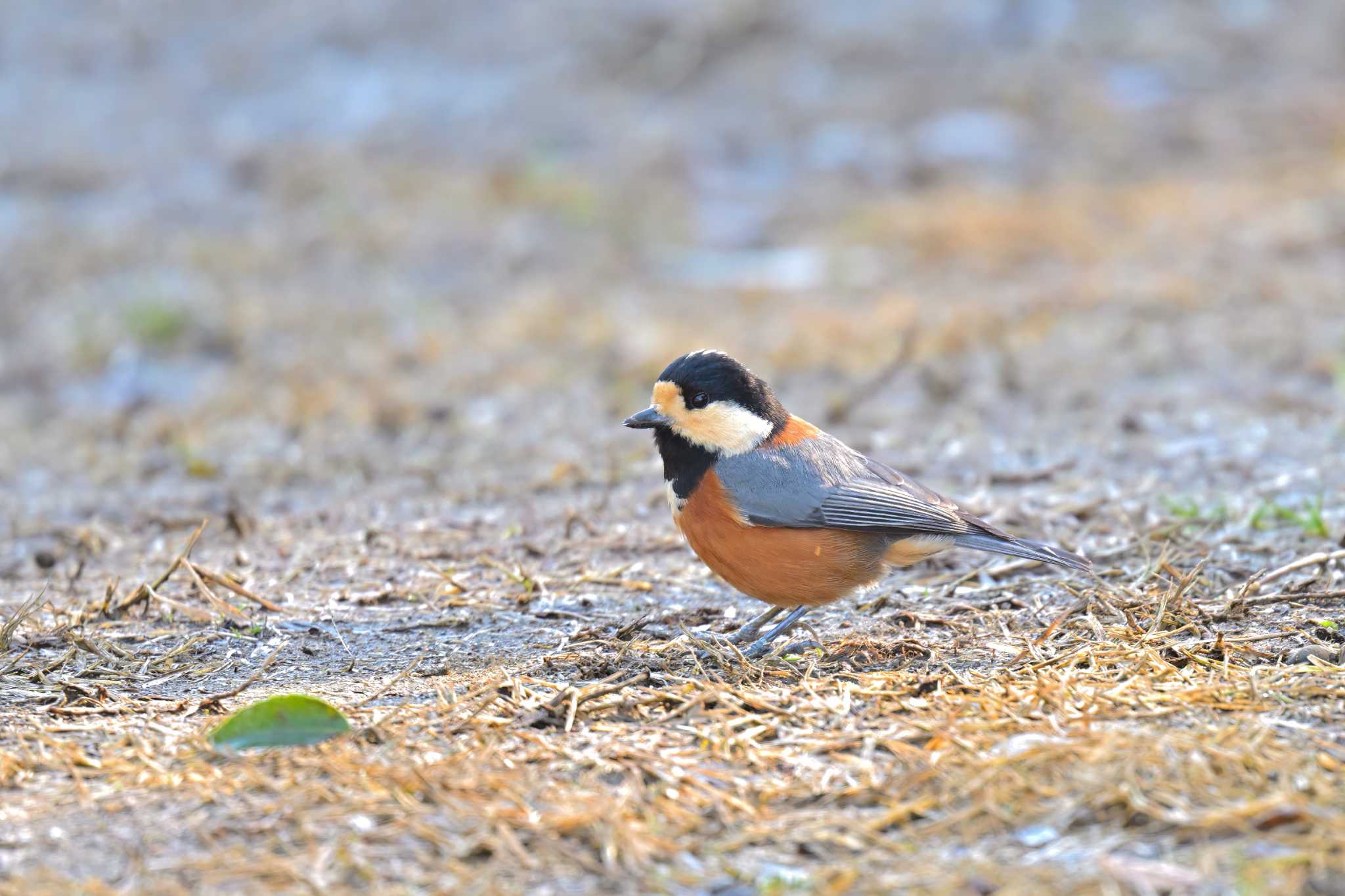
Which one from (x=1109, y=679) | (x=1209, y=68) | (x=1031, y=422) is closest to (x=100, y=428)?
(x=1031, y=422)

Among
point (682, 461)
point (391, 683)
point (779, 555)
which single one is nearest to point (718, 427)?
point (682, 461)

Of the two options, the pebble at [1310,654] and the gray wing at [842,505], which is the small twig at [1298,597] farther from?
the gray wing at [842,505]

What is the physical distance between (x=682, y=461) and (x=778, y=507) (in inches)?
15.5

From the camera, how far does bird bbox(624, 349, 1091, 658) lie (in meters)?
4.32

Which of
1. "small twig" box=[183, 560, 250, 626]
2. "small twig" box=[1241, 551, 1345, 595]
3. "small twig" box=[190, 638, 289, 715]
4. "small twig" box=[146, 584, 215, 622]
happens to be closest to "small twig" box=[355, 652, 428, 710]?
"small twig" box=[190, 638, 289, 715]

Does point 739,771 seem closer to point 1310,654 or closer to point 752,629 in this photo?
point 752,629

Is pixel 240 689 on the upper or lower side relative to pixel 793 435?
lower

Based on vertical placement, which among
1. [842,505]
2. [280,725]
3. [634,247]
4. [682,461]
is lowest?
[280,725]

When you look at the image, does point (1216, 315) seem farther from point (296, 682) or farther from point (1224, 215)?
point (296, 682)

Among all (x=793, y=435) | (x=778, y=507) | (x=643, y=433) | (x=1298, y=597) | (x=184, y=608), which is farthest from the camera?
(x=643, y=433)

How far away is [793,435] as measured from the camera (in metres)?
4.71

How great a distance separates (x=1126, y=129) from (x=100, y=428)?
29.0 ft

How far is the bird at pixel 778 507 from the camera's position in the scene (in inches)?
170

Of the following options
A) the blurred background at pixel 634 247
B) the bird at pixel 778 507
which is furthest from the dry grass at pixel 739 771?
the blurred background at pixel 634 247
